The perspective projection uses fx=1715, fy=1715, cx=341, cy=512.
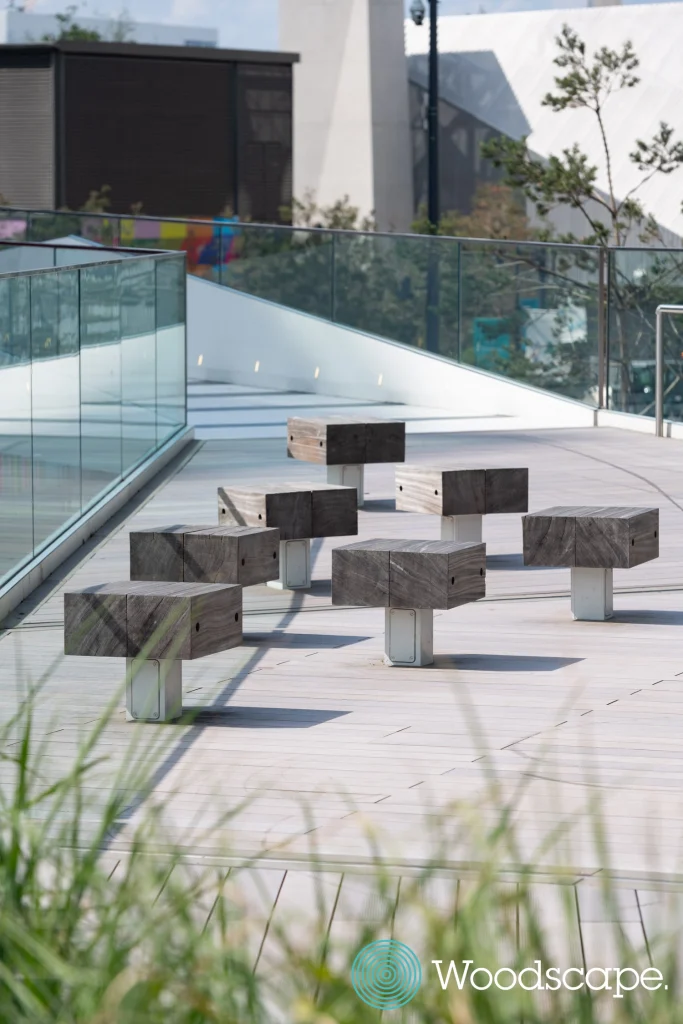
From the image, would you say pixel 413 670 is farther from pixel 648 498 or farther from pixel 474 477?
pixel 648 498

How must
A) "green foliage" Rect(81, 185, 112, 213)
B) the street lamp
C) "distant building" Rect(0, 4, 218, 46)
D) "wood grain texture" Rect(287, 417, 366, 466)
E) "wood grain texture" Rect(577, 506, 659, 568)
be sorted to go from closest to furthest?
1. "wood grain texture" Rect(577, 506, 659, 568)
2. "wood grain texture" Rect(287, 417, 366, 466)
3. the street lamp
4. "green foliage" Rect(81, 185, 112, 213)
5. "distant building" Rect(0, 4, 218, 46)

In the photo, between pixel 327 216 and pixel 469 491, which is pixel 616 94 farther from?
pixel 469 491

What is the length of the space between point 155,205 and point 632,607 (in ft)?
116

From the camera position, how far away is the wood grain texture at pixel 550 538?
7.31 metres

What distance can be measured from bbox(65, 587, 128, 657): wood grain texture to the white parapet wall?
442 inches

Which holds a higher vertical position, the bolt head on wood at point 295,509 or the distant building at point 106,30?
the distant building at point 106,30

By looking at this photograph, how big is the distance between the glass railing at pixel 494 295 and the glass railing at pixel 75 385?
175 inches

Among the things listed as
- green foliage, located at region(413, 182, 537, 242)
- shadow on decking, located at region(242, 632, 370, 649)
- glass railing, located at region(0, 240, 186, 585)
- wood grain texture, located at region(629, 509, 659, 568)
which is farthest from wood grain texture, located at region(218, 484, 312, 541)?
green foliage, located at region(413, 182, 537, 242)

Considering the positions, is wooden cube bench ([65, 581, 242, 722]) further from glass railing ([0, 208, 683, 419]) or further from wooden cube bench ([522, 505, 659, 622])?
glass railing ([0, 208, 683, 419])

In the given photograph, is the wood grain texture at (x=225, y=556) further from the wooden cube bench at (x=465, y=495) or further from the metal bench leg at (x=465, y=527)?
the metal bench leg at (x=465, y=527)

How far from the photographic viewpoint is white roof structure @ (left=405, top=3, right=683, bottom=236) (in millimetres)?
46375

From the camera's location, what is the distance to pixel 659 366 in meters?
14.9

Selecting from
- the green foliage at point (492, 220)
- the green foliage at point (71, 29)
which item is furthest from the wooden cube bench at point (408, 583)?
the green foliage at point (71, 29)

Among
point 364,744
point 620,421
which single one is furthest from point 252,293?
point 364,744
